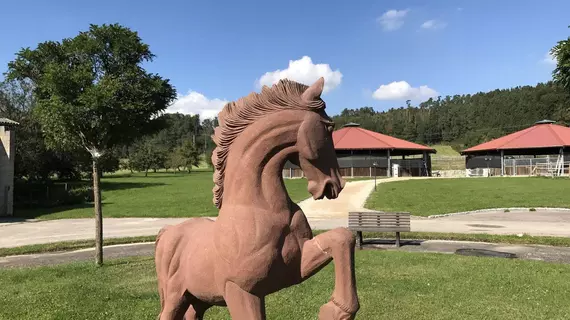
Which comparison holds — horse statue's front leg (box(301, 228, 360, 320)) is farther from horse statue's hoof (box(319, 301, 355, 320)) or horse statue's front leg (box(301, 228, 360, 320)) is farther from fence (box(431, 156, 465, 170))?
fence (box(431, 156, 465, 170))

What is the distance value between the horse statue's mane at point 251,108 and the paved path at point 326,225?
36.2 feet

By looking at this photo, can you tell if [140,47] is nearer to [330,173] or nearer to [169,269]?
[169,269]

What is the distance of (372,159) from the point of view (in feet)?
139

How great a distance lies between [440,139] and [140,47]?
4089 inches

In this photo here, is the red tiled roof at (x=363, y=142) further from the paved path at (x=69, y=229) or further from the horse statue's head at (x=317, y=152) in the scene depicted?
the horse statue's head at (x=317, y=152)

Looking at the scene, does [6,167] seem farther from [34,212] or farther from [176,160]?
[176,160]

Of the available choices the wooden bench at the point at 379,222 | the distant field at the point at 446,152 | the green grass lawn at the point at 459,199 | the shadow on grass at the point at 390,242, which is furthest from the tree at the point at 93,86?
the distant field at the point at 446,152

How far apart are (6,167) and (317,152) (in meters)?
23.2

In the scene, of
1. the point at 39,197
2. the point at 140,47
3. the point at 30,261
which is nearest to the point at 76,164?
the point at 39,197

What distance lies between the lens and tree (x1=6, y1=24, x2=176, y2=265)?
8.06m

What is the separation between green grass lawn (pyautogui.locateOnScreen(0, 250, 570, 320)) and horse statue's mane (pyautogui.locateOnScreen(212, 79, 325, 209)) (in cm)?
349

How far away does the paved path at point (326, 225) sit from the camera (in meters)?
13.0

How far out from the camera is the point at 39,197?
2586 cm

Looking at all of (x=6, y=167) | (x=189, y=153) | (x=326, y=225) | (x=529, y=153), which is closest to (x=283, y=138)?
(x=326, y=225)
